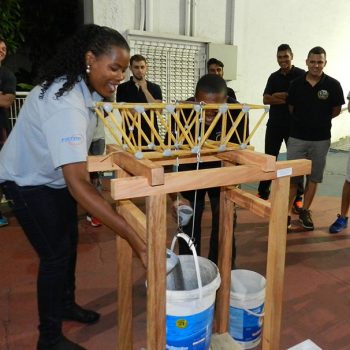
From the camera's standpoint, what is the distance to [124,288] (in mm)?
1607

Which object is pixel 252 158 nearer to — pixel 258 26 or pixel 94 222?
pixel 94 222

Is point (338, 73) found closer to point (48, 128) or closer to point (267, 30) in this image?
point (267, 30)

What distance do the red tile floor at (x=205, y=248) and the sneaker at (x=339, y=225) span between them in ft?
0.18

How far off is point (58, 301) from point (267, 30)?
5681 millimetres

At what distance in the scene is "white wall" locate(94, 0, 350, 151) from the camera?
4896 millimetres

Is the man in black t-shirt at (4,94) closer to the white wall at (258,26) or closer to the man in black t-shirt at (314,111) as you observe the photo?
the white wall at (258,26)

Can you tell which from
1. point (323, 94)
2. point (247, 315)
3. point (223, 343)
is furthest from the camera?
point (323, 94)

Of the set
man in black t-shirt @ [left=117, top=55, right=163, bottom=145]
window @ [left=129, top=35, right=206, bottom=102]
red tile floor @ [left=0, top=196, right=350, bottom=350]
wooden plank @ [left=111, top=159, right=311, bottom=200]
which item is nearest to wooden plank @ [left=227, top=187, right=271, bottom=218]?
wooden plank @ [left=111, top=159, right=311, bottom=200]

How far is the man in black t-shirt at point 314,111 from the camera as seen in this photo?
3.36m

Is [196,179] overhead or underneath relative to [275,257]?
overhead

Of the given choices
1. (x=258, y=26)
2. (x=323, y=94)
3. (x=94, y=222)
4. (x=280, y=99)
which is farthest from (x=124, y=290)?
(x=258, y=26)

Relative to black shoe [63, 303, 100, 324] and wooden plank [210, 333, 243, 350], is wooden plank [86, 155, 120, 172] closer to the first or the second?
wooden plank [210, 333, 243, 350]

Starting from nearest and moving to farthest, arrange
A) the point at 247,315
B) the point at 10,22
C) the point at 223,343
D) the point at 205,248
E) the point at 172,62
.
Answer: the point at 223,343 → the point at 247,315 → the point at 205,248 → the point at 10,22 → the point at 172,62

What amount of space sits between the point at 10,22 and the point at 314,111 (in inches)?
150
